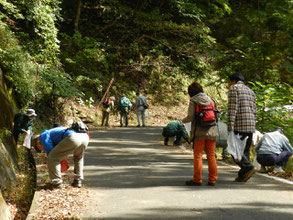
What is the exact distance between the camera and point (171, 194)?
19.3 feet

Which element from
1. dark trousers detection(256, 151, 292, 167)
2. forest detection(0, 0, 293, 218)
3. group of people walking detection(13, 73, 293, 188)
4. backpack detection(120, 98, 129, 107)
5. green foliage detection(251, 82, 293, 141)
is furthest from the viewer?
backpack detection(120, 98, 129, 107)

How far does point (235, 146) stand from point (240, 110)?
2.41 ft

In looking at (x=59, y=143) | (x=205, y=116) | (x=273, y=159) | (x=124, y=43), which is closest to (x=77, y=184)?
(x=59, y=143)

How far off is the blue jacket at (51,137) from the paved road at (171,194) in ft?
3.73

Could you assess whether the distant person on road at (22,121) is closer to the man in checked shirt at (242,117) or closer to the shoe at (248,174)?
the man in checked shirt at (242,117)

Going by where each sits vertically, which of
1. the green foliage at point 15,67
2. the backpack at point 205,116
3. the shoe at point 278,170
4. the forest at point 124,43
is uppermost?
the forest at point 124,43

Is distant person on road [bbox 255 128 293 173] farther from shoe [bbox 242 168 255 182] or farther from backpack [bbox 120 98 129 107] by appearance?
backpack [bbox 120 98 129 107]

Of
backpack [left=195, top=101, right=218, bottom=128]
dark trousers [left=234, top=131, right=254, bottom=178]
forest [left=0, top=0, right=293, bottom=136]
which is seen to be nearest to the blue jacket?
backpack [left=195, top=101, right=218, bottom=128]

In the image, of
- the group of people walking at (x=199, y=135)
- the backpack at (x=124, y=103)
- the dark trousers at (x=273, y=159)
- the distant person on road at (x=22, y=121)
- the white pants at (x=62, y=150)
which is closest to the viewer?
the white pants at (x=62, y=150)

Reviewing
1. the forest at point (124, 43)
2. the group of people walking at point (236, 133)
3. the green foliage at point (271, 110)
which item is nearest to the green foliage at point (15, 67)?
the forest at point (124, 43)

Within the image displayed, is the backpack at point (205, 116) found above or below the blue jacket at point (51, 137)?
above

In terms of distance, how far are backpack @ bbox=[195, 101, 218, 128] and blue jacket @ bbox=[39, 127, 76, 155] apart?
2370 millimetres

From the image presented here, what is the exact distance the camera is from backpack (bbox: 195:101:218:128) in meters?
6.31

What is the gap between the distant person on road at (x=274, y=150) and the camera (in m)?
7.62
